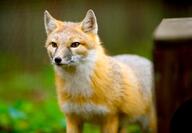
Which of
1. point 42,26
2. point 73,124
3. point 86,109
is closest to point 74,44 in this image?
point 86,109

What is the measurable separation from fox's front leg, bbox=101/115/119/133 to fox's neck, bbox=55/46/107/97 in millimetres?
307

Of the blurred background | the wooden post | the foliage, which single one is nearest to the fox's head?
the wooden post

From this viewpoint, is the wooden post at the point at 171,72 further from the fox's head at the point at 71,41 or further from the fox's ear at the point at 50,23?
the fox's ear at the point at 50,23

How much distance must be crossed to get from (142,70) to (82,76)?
1063mm

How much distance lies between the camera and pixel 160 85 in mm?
4062

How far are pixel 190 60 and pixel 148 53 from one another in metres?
6.37

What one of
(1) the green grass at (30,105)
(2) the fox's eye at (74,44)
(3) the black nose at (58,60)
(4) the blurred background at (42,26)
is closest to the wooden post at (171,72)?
(3) the black nose at (58,60)

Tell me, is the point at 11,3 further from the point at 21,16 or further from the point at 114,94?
the point at 114,94

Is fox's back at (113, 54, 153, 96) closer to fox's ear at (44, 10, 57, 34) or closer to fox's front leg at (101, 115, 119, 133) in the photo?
fox's front leg at (101, 115, 119, 133)

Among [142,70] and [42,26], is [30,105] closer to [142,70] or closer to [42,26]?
[42,26]

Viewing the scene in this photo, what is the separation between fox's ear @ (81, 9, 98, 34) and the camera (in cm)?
575

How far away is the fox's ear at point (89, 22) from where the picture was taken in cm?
575

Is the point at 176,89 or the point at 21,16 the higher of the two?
the point at 176,89

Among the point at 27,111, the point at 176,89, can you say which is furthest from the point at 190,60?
the point at 27,111
